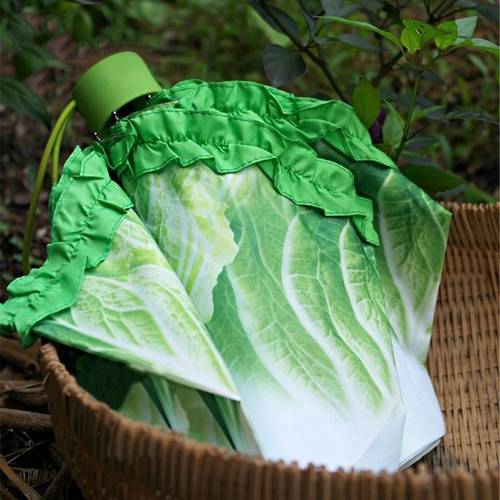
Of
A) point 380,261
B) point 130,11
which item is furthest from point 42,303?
point 130,11

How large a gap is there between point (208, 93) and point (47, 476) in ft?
1.62

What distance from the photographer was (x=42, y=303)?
0.61 meters

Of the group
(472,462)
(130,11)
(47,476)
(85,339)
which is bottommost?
(472,462)

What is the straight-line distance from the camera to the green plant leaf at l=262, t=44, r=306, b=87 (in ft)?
2.94

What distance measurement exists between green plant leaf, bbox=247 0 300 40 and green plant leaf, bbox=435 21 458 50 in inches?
10.3

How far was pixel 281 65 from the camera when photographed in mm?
916

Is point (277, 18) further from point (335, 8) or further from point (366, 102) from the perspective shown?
point (366, 102)

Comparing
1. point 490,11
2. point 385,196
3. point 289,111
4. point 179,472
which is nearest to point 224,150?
point 289,111

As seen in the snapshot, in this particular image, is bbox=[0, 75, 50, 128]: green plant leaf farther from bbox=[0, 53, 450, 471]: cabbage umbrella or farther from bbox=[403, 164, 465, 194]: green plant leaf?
bbox=[403, 164, 465, 194]: green plant leaf

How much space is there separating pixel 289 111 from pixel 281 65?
139mm

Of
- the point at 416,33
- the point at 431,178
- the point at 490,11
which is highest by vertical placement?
the point at 416,33

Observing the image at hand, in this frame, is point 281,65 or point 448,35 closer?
point 448,35

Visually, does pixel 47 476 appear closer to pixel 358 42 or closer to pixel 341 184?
pixel 341 184

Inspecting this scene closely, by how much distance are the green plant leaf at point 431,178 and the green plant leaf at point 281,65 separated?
19 cm
